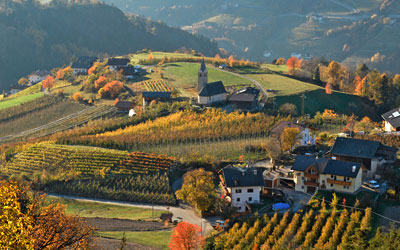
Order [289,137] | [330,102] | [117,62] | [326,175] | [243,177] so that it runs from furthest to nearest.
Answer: [117,62] → [330,102] → [289,137] → [326,175] → [243,177]

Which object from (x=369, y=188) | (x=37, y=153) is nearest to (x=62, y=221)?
(x=369, y=188)

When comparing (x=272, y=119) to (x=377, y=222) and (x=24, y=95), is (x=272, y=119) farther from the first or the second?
(x=24, y=95)

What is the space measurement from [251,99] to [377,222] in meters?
42.2

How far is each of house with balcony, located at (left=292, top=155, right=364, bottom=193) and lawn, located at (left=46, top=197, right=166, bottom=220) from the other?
13.7 m

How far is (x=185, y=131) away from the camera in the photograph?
6619 cm

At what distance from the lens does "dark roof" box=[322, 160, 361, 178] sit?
151ft

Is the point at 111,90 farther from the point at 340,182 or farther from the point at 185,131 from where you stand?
the point at 340,182

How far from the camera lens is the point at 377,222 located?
4038 centimetres

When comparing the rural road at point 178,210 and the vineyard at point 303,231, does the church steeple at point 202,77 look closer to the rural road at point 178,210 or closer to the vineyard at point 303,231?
the rural road at point 178,210

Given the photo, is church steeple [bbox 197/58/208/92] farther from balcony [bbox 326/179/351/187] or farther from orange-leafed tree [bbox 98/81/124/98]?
balcony [bbox 326/179/351/187]

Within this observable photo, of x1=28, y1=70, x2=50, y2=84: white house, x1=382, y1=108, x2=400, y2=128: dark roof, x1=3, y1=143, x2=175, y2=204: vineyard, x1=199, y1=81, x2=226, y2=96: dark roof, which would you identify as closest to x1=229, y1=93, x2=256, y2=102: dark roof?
x1=199, y1=81, x2=226, y2=96: dark roof

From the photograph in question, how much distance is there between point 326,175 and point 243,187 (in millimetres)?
7937

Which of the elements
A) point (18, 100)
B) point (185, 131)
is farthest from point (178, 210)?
point (18, 100)

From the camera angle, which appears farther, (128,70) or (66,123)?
(128,70)
